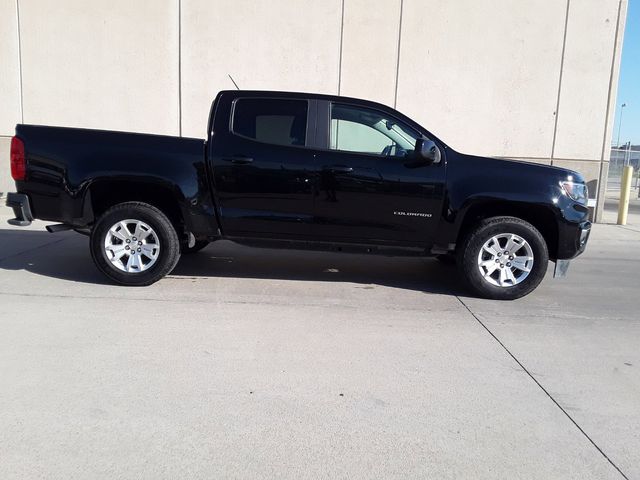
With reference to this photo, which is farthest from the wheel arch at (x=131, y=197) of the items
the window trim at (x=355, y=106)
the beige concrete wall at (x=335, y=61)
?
the beige concrete wall at (x=335, y=61)

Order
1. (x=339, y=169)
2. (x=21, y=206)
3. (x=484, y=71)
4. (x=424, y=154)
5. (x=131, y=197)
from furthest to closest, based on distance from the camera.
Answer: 1. (x=484, y=71)
2. (x=131, y=197)
3. (x=21, y=206)
4. (x=339, y=169)
5. (x=424, y=154)

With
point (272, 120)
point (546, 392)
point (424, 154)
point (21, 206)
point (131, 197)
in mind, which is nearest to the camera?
point (546, 392)

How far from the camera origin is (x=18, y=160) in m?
5.46

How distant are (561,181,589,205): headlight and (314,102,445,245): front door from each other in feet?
4.17

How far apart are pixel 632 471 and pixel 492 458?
691mm

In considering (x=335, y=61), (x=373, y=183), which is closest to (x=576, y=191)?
(x=373, y=183)

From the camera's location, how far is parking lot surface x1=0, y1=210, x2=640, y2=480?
8.96 feet

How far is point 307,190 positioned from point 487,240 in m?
1.91

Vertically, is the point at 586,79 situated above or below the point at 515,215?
above

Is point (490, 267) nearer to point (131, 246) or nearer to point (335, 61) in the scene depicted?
point (131, 246)

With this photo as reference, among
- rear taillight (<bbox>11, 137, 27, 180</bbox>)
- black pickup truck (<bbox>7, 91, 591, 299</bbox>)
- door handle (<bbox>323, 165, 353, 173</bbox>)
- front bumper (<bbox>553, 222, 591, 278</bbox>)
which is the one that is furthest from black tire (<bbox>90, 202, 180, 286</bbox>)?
front bumper (<bbox>553, 222, 591, 278</bbox>)

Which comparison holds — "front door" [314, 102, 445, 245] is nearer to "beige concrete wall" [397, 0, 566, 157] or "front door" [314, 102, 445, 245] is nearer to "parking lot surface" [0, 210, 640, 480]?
"parking lot surface" [0, 210, 640, 480]

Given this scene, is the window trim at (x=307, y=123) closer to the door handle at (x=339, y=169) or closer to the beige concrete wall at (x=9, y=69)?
the door handle at (x=339, y=169)

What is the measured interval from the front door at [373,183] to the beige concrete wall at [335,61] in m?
6.61
